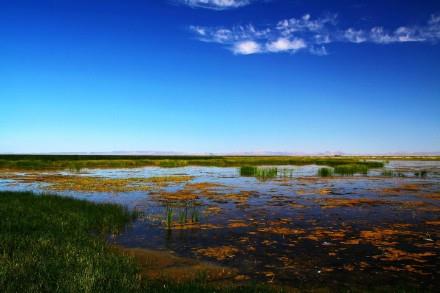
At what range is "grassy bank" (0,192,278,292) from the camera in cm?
806

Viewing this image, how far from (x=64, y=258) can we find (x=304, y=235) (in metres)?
8.88

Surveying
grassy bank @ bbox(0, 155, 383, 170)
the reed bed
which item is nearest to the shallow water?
the reed bed

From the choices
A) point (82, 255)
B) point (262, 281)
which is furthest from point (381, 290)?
point (82, 255)

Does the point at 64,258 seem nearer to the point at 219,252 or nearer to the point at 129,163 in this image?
the point at 219,252

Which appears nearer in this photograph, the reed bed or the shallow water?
the shallow water

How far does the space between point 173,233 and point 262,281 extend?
6.09m

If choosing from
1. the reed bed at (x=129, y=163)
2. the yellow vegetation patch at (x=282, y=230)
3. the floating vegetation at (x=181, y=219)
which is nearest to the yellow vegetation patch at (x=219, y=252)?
the yellow vegetation patch at (x=282, y=230)

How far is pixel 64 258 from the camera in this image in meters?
9.90

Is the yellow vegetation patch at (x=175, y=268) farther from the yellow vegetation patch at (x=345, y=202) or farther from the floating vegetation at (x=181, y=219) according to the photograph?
the yellow vegetation patch at (x=345, y=202)

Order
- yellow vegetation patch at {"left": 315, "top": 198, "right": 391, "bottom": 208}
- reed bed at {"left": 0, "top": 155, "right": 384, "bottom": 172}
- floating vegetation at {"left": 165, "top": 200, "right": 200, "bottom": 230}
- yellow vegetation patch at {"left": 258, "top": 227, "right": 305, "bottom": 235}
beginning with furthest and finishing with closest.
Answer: reed bed at {"left": 0, "top": 155, "right": 384, "bottom": 172}, yellow vegetation patch at {"left": 315, "top": 198, "right": 391, "bottom": 208}, floating vegetation at {"left": 165, "top": 200, "right": 200, "bottom": 230}, yellow vegetation patch at {"left": 258, "top": 227, "right": 305, "bottom": 235}

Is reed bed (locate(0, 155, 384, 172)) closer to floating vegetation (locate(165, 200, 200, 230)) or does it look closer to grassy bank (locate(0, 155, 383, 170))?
grassy bank (locate(0, 155, 383, 170))

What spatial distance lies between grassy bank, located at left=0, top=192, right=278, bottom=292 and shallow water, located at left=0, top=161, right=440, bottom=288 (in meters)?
1.76

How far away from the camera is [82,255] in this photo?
10.3m

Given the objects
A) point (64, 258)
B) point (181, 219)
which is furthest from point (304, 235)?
point (64, 258)
